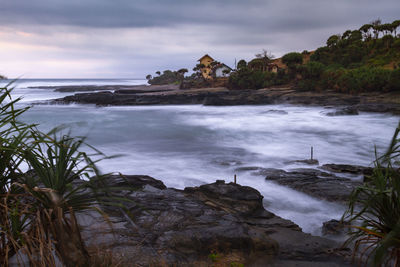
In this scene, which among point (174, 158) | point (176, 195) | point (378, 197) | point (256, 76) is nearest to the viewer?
point (378, 197)

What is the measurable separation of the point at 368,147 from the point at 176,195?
13.4m

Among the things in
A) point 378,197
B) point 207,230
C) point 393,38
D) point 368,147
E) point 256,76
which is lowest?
point 368,147

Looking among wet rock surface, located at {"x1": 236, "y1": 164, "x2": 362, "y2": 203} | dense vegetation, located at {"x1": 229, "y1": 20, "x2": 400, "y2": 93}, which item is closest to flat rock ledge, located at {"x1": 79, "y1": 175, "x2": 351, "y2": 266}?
wet rock surface, located at {"x1": 236, "y1": 164, "x2": 362, "y2": 203}

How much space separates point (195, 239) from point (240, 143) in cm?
1349

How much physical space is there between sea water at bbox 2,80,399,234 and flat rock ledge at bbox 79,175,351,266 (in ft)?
4.53

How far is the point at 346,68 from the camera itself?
51625 millimetres

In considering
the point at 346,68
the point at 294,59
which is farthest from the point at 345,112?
the point at 346,68

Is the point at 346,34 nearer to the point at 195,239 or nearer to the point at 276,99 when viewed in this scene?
the point at 276,99

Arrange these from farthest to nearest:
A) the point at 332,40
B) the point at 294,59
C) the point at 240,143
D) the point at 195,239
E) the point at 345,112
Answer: the point at 332,40, the point at 294,59, the point at 345,112, the point at 240,143, the point at 195,239

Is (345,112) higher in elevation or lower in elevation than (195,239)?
higher

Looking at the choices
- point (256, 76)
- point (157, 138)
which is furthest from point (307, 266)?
point (256, 76)

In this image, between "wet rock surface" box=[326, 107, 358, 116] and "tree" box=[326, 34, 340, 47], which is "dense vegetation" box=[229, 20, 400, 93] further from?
"wet rock surface" box=[326, 107, 358, 116]

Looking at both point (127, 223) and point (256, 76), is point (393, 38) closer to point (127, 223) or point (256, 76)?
point (256, 76)

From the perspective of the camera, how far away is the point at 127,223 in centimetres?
462
